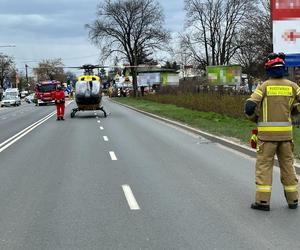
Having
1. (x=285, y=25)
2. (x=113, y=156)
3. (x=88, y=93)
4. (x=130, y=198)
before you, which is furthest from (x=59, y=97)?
(x=130, y=198)

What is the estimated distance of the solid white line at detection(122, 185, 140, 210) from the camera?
790cm

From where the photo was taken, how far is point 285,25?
792 inches

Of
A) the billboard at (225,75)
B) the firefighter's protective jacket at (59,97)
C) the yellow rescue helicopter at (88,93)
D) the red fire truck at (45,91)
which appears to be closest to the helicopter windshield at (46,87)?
the red fire truck at (45,91)

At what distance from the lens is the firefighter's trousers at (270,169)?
290 inches

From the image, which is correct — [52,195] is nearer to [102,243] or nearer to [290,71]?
[102,243]

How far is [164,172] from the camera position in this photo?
11.2m

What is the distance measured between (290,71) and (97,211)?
56.9ft

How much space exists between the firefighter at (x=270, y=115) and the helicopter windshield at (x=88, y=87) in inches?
1079

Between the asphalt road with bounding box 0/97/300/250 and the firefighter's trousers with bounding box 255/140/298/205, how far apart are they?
0.75 feet

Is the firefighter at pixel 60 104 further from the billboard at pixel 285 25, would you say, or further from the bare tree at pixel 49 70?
the bare tree at pixel 49 70

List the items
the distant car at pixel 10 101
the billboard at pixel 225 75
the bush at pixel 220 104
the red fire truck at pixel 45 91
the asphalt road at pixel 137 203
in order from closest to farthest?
the asphalt road at pixel 137 203, the bush at pixel 220 104, the billboard at pixel 225 75, the red fire truck at pixel 45 91, the distant car at pixel 10 101

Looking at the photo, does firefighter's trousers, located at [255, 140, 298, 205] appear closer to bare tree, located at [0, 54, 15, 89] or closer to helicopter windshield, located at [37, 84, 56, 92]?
helicopter windshield, located at [37, 84, 56, 92]

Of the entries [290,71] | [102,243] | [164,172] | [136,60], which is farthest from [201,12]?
[102,243]

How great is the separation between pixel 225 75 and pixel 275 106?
141 ft
